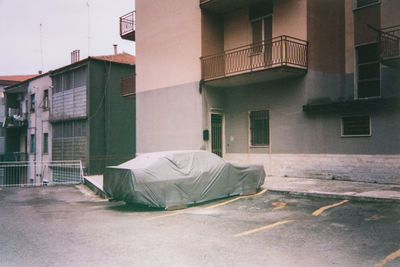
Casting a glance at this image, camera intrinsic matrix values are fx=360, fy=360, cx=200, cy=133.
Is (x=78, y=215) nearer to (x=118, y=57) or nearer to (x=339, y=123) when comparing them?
(x=339, y=123)

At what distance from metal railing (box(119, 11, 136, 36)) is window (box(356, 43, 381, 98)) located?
40.1 feet

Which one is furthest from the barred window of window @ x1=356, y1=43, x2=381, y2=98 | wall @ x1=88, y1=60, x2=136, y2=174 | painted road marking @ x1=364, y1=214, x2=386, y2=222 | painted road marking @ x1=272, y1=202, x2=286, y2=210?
painted road marking @ x1=364, y1=214, x2=386, y2=222

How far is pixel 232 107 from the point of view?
16.6 metres

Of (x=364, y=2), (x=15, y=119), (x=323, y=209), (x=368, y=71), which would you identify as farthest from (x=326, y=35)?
(x=15, y=119)

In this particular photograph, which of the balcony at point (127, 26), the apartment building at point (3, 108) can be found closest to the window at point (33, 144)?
the apartment building at point (3, 108)

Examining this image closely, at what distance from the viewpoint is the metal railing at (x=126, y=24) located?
2058 centimetres

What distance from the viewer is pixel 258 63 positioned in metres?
15.3

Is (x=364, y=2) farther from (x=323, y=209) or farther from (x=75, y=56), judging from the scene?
(x=75, y=56)

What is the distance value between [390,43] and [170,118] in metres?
9.90

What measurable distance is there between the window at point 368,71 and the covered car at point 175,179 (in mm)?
6931

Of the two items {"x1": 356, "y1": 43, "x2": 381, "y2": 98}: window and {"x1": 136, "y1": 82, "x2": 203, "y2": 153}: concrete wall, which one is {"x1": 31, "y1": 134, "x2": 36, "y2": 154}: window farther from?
{"x1": 356, "y1": 43, "x2": 381, "y2": 98}: window

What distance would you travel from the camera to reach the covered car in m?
8.78

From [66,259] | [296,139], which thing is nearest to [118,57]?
[296,139]

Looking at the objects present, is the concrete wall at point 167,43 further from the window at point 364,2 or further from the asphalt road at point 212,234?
the asphalt road at point 212,234
